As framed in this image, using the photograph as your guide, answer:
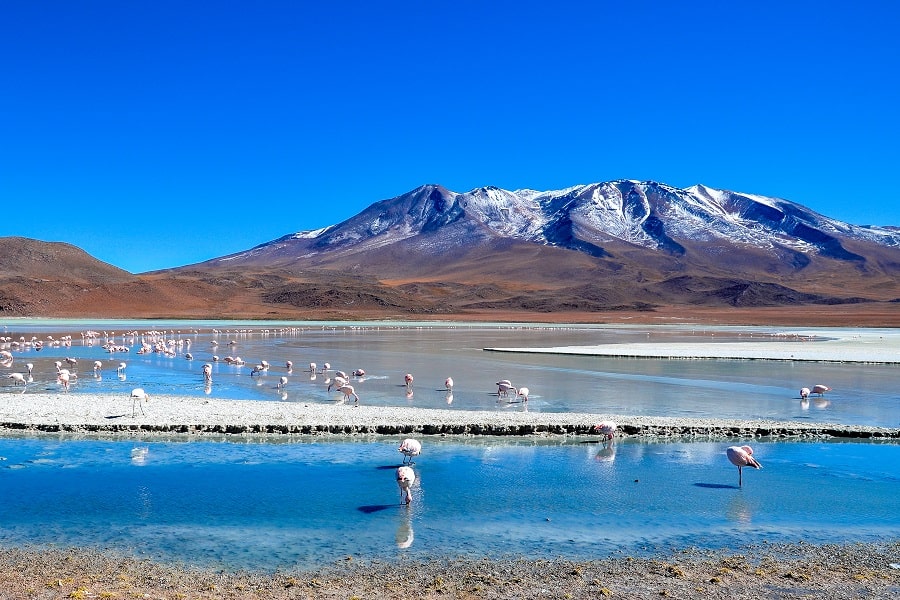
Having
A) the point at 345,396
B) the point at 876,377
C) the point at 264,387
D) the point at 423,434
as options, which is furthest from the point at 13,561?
the point at 876,377

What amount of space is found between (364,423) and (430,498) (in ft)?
15.9

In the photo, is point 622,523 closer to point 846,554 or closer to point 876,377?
point 846,554

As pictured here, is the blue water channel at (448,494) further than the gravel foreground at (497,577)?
Yes

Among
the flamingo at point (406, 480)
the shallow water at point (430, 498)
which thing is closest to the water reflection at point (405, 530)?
the shallow water at point (430, 498)

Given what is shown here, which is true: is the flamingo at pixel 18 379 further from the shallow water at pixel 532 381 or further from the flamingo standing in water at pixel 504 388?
the flamingo standing in water at pixel 504 388

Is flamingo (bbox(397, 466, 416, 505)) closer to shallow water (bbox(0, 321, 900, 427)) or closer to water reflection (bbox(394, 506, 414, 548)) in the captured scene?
water reflection (bbox(394, 506, 414, 548))

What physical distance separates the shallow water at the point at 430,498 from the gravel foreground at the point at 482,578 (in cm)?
37

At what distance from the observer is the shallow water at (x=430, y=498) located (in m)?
8.78

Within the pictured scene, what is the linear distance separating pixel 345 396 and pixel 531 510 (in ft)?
34.4

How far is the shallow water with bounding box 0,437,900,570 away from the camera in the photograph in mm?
8781

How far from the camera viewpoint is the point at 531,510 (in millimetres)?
10086

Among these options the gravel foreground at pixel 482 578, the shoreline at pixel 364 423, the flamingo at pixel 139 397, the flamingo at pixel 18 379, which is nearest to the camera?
the gravel foreground at pixel 482 578

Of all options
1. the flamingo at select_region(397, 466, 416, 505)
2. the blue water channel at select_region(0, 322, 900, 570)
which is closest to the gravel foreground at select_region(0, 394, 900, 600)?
the blue water channel at select_region(0, 322, 900, 570)

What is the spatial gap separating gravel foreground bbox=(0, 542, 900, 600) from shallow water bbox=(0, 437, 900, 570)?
37 cm
